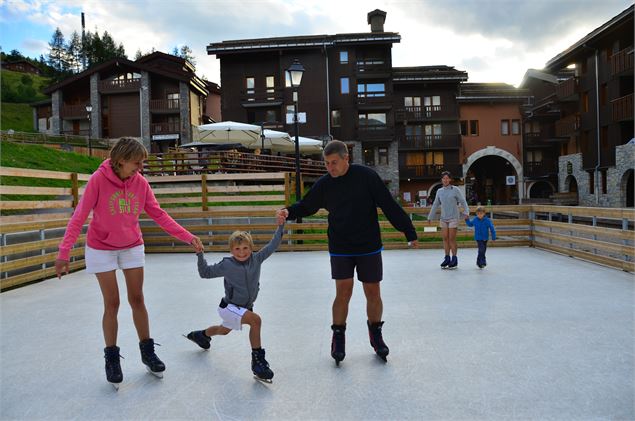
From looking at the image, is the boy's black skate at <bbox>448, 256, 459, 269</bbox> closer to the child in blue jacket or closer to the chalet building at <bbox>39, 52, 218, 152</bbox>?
the child in blue jacket

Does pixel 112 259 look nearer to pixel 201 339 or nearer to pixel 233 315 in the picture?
pixel 233 315

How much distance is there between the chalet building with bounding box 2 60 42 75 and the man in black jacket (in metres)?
110

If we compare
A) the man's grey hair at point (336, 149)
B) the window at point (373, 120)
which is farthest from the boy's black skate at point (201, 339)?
the window at point (373, 120)

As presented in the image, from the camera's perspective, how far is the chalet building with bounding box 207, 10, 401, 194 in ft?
121

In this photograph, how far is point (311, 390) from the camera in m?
3.55

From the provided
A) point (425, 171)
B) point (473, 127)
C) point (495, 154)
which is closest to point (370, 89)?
point (425, 171)

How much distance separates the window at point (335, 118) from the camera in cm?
3784

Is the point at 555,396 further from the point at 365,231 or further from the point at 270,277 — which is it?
the point at 270,277

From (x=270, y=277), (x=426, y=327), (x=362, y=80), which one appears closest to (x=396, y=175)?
(x=362, y=80)

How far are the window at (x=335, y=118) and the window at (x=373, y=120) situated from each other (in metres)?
1.64

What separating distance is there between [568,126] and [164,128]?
29.9 m

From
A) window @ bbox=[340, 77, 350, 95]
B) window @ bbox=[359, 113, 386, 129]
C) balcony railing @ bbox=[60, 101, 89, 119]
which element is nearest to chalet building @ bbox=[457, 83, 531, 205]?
window @ bbox=[359, 113, 386, 129]

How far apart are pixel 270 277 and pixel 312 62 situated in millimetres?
30573

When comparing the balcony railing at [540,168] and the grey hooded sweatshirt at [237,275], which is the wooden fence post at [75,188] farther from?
the balcony railing at [540,168]
